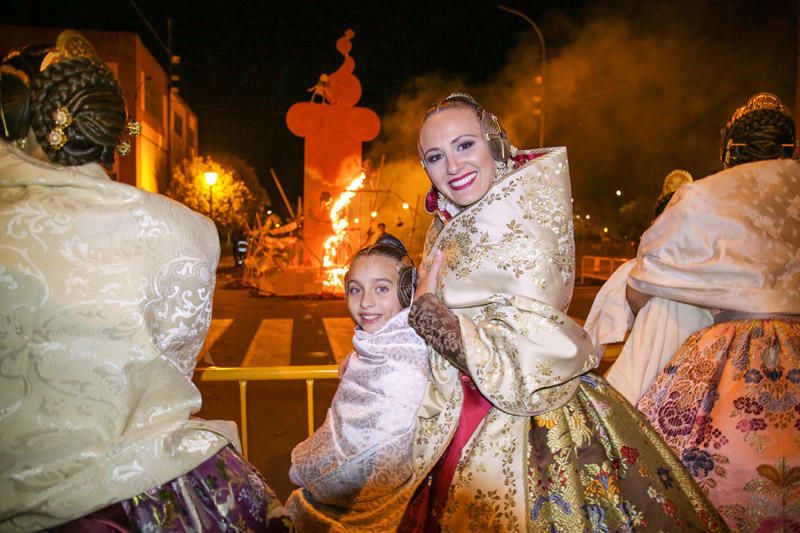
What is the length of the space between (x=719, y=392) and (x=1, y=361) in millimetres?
2510

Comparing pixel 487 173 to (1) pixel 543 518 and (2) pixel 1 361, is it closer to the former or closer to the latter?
(1) pixel 543 518

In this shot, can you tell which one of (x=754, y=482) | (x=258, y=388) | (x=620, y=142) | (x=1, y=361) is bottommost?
(x=258, y=388)

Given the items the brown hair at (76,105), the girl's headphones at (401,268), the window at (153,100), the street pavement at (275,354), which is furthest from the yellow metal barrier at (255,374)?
the window at (153,100)

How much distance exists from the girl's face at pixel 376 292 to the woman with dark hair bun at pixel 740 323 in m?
1.17

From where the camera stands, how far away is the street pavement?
4.90 metres

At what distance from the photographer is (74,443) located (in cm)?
137

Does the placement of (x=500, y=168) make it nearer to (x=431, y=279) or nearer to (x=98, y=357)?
(x=431, y=279)

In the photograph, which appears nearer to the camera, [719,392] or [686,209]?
[719,392]

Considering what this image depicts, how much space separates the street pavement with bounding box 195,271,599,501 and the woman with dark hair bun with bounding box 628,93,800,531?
6.64 feet

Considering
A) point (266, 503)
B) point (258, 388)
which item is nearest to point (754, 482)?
point (266, 503)

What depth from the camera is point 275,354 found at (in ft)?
28.5

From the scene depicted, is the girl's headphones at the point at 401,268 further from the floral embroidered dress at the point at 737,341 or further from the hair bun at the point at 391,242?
the floral embroidered dress at the point at 737,341

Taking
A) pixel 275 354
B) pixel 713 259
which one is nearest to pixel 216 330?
pixel 275 354

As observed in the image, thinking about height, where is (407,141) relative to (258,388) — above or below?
above
